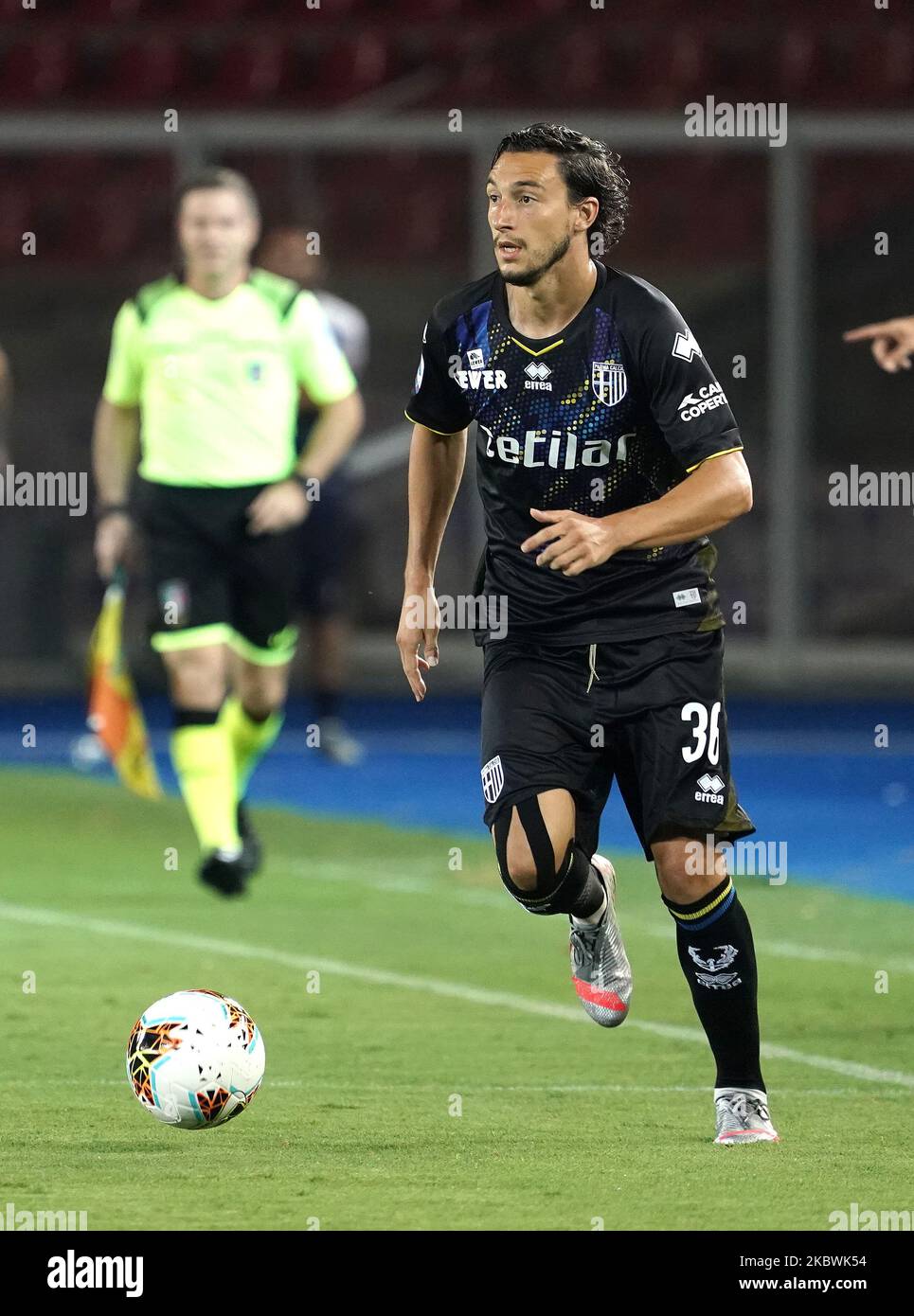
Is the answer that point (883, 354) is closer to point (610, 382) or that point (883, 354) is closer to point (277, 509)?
point (610, 382)

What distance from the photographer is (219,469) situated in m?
9.18

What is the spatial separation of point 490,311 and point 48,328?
11.2 m

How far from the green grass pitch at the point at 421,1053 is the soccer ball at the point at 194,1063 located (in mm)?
89

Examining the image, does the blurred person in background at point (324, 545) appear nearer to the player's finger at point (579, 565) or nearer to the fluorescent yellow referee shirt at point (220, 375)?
the fluorescent yellow referee shirt at point (220, 375)

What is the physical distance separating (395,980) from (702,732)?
8.15 ft

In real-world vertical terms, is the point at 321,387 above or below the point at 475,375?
above

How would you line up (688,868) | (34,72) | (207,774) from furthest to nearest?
(34,72), (207,774), (688,868)

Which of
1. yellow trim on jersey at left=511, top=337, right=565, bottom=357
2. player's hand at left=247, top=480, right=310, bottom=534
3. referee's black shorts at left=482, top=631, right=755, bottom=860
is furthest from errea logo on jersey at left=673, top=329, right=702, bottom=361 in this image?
player's hand at left=247, top=480, right=310, bottom=534

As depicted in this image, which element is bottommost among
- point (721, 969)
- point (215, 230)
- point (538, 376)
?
point (721, 969)

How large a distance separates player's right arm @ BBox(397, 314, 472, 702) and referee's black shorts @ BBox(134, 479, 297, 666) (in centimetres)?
320

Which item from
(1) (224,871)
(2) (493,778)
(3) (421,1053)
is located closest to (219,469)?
(1) (224,871)

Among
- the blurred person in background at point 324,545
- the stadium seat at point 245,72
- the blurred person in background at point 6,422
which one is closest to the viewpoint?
the blurred person in background at point 324,545

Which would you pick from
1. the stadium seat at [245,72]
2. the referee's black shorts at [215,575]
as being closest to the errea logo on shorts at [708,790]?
the referee's black shorts at [215,575]

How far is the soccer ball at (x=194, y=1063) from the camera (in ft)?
17.1
